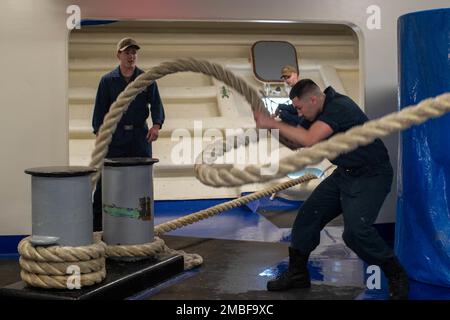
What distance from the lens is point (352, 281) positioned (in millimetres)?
3652

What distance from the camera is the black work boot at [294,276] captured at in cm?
346

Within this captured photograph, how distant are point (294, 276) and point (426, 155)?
949 millimetres

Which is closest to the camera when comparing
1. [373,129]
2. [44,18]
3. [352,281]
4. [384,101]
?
[373,129]

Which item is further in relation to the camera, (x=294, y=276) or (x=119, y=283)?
(x=294, y=276)

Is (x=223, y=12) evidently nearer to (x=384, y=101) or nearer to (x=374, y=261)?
(x=384, y=101)

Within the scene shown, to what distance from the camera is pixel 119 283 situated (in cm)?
317

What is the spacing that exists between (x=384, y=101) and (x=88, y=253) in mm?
2592

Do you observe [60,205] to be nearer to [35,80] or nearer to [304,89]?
[304,89]

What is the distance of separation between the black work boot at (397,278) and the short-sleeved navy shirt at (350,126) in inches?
19.6

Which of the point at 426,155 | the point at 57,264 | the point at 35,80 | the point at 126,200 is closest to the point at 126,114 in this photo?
the point at 35,80

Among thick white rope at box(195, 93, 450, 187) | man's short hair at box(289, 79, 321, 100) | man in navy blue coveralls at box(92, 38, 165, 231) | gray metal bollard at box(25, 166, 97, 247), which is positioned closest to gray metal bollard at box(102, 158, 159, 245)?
gray metal bollard at box(25, 166, 97, 247)

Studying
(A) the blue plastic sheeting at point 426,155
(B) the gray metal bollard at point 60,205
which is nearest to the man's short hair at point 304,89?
(A) the blue plastic sheeting at point 426,155
